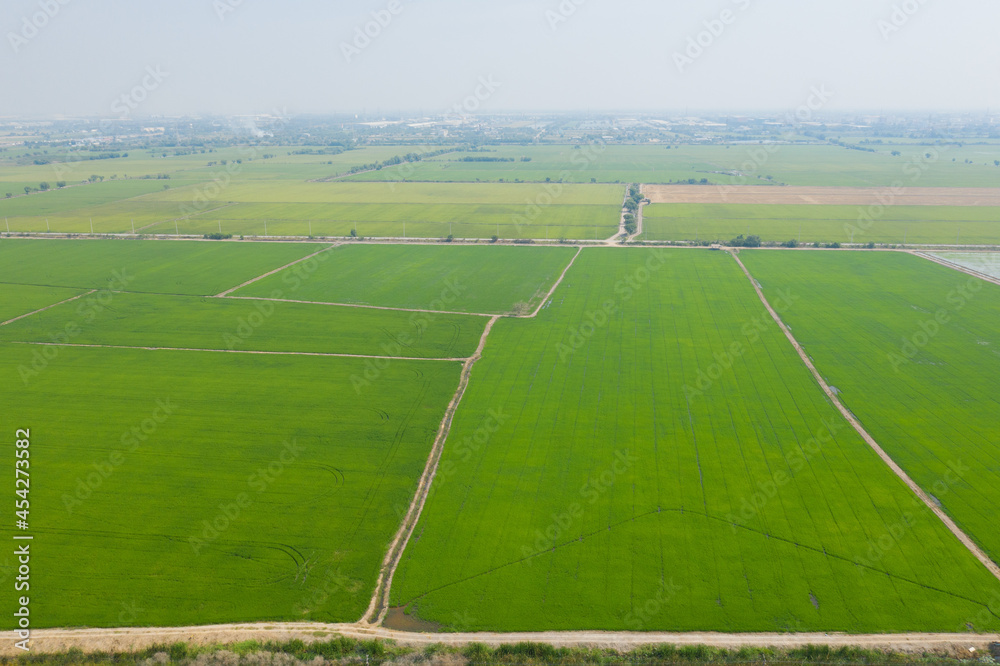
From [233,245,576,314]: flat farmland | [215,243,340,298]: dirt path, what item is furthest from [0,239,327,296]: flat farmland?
[233,245,576,314]: flat farmland

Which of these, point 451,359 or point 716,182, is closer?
point 451,359

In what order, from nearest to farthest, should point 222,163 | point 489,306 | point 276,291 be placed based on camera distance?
point 489,306 < point 276,291 < point 222,163

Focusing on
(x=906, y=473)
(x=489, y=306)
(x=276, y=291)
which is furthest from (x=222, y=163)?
(x=906, y=473)

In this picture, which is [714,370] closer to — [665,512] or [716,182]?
[665,512]

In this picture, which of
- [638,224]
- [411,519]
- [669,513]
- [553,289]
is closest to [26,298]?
[553,289]

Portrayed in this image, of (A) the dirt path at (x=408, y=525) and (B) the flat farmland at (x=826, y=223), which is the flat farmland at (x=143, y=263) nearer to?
(A) the dirt path at (x=408, y=525)

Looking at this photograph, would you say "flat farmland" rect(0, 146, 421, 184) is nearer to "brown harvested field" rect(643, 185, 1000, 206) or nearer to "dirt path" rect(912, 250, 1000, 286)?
"brown harvested field" rect(643, 185, 1000, 206)
